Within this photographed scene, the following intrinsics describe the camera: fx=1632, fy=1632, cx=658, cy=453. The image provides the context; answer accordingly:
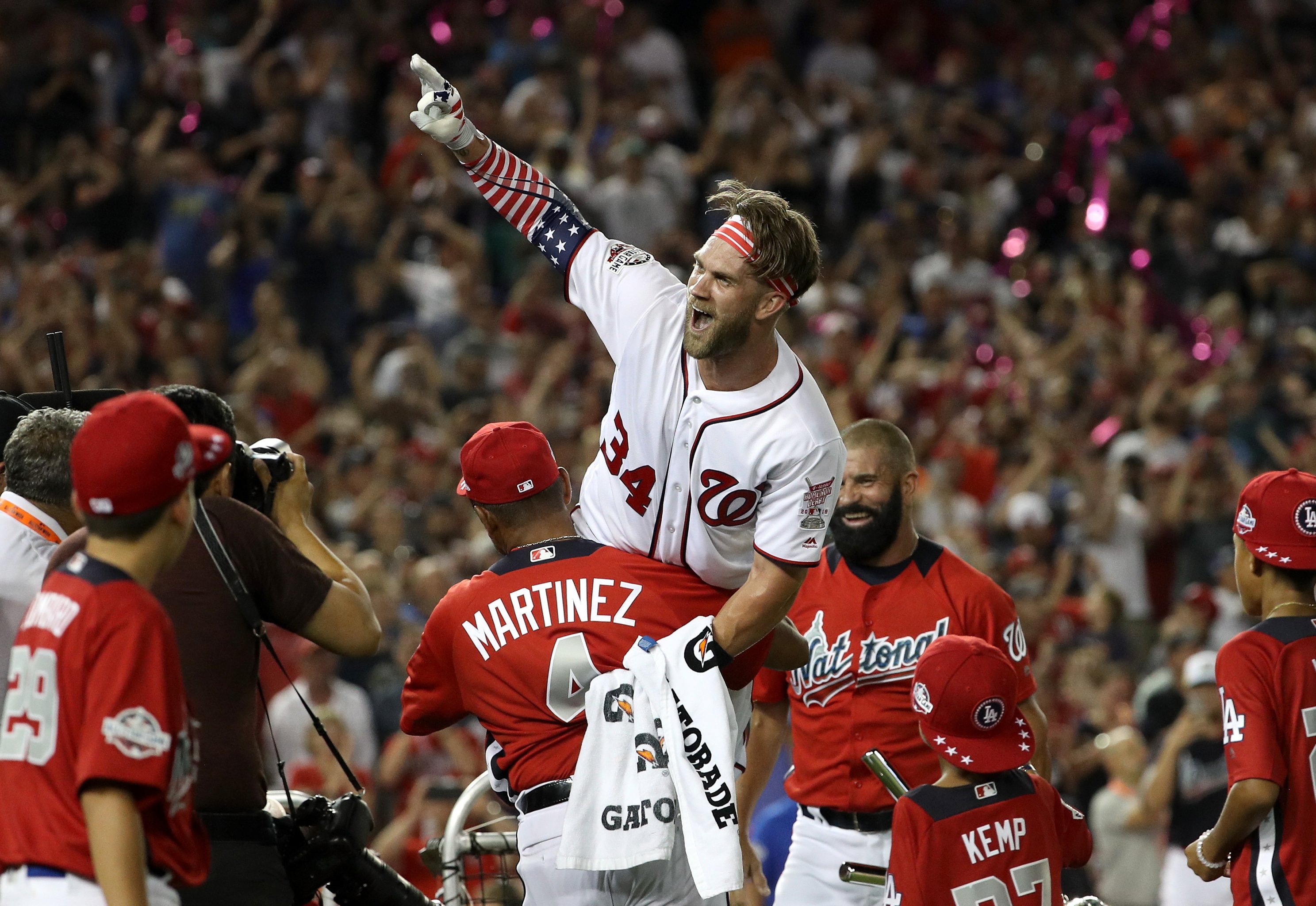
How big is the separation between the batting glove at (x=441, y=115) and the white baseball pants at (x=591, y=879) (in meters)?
1.88

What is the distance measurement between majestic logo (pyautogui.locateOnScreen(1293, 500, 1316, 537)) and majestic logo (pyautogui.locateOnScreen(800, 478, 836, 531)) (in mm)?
1291

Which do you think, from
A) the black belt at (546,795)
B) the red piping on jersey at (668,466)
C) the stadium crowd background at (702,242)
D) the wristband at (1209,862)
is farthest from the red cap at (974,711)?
the stadium crowd background at (702,242)

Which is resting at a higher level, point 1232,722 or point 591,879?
point 1232,722

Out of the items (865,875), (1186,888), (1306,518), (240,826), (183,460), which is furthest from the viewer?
(1186,888)

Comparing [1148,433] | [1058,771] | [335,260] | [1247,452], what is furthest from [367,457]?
[1247,452]

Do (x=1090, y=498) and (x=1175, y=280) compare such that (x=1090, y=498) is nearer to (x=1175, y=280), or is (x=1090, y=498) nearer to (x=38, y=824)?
(x=1175, y=280)

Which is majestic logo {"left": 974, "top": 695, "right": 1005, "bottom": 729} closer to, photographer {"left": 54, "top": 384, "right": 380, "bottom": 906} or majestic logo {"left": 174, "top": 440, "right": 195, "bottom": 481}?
photographer {"left": 54, "top": 384, "right": 380, "bottom": 906}

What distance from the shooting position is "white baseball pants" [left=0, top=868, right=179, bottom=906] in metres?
3.01

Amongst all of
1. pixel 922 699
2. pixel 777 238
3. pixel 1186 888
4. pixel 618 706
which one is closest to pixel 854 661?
pixel 922 699

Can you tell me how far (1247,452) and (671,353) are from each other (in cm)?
887

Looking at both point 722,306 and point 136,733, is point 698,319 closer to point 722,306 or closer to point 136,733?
point 722,306

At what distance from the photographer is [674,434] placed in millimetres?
4484

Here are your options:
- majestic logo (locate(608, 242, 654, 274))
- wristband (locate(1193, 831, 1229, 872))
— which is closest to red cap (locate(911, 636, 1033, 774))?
wristband (locate(1193, 831, 1229, 872))

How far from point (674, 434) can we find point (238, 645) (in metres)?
1.31
